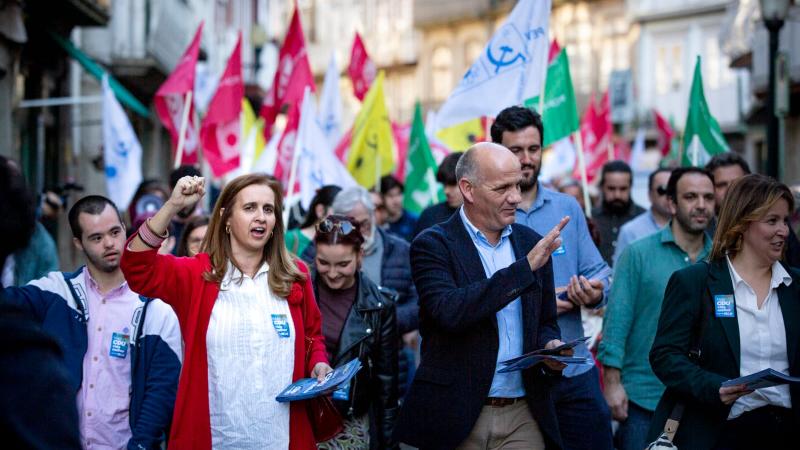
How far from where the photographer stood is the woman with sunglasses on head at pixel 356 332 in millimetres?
6125

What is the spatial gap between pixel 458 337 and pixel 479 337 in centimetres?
9

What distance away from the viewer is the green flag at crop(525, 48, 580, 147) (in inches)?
391

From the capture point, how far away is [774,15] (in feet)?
39.3

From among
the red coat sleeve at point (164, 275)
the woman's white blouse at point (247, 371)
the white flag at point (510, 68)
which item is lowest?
the woman's white blouse at point (247, 371)

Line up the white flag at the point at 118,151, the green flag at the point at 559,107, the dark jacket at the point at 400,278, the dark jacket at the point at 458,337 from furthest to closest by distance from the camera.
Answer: the white flag at the point at 118,151, the green flag at the point at 559,107, the dark jacket at the point at 400,278, the dark jacket at the point at 458,337

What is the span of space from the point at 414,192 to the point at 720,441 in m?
9.09

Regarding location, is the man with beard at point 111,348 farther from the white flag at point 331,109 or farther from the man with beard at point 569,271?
the white flag at point 331,109

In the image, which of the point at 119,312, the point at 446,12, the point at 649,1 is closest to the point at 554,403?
the point at 119,312

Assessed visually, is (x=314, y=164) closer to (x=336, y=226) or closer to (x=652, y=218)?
(x=652, y=218)

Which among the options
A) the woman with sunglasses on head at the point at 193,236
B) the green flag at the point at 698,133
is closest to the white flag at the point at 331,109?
the green flag at the point at 698,133

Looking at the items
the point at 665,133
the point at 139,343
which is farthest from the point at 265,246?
the point at 665,133

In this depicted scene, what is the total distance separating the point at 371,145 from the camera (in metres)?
13.4

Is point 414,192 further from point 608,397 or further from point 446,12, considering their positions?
point 446,12

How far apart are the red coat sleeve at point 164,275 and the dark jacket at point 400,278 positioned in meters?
2.64
